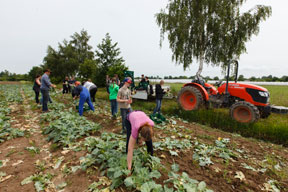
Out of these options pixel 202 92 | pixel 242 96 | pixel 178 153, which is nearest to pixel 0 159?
pixel 178 153

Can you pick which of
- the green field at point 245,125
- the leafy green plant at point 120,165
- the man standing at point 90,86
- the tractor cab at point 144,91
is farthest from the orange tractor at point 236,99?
the man standing at point 90,86

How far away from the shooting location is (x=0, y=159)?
11.2 ft

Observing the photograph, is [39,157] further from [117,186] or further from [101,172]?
[117,186]

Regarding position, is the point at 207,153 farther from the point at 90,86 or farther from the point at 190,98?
the point at 90,86

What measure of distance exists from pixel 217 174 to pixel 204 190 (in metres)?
0.89

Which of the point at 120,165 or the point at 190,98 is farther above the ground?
the point at 190,98

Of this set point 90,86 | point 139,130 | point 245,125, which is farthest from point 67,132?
point 245,125

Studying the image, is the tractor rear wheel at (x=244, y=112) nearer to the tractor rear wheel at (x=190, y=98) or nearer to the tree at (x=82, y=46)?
the tractor rear wheel at (x=190, y=98)

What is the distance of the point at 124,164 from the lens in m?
2.61

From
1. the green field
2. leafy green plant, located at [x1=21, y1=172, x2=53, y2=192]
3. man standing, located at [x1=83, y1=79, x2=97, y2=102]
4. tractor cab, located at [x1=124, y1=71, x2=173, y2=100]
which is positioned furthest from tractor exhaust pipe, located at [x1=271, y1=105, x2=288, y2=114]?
man standing, located at [x1=83, y1=79, x2=97, y2=102]

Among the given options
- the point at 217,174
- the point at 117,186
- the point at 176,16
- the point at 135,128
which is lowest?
the point at 217,174

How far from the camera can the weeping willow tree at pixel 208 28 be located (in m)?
10.5

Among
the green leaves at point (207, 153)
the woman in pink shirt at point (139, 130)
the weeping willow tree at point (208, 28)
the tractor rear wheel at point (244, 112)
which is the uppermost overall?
the weeping willow tree at point (208, 28)

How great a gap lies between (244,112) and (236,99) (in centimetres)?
93
